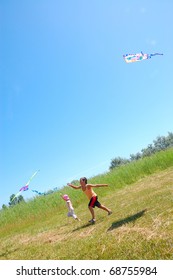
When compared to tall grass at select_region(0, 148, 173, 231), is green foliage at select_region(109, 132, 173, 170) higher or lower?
higher

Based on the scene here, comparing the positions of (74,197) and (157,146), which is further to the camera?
(157,146)

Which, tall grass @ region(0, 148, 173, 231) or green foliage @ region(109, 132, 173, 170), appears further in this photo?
green foliage @ region(109, 132, 173, 170)

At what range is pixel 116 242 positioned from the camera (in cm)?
672

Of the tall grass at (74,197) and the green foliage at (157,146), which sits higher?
the green foliage at (157,146)

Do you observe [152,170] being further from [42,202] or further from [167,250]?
[167,250]

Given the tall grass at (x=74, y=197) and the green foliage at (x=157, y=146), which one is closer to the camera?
the tall grass at (x=74, y=197)

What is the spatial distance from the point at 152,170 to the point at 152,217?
16.1 metres

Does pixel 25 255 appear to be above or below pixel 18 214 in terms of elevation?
below
